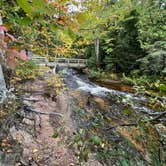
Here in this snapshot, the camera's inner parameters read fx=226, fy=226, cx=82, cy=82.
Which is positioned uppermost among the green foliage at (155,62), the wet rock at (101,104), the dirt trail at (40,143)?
the green foliage at (155,62)

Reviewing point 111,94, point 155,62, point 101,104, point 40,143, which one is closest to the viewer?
point 111,94

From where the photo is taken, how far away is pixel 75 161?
3.54 meters

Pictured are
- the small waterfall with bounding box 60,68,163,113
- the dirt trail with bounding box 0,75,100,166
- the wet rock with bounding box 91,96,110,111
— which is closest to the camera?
the small waterfall with bounding box 60,68,163,113

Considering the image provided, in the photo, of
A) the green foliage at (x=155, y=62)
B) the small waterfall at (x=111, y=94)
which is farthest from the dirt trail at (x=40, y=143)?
the green foliage at (x=155, y=62)

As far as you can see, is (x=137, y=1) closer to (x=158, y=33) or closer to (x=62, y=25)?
(x=158, y=33)

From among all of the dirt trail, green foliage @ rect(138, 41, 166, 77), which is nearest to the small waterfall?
the dirt trail

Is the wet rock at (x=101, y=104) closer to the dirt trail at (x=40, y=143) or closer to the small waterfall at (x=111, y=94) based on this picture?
the small waterfall at (x=111, y=94)

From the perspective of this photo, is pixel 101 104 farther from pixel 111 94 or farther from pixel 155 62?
pixel 155 62

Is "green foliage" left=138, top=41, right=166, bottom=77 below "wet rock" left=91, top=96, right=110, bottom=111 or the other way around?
the other way around

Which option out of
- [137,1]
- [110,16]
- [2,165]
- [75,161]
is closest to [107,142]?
[75,161]

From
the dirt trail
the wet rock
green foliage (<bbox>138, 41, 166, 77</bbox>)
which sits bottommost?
the wet rock

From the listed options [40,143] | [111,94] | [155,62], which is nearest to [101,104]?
[40,143]

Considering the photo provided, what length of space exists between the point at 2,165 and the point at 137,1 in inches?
561

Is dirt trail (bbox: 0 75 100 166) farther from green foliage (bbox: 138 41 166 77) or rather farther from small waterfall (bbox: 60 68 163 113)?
green foliage (bbox: 138 41 166 77)
